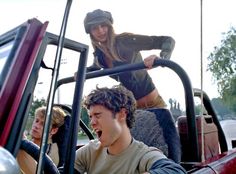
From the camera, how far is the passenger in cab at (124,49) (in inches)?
114

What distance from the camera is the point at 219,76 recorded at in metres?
32.6

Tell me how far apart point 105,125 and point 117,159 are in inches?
6.8

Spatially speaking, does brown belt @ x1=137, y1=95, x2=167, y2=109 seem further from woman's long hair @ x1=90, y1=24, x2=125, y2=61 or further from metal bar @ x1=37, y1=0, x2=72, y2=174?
metal bar @ x1=37, y1=0, x2=72, y2=174

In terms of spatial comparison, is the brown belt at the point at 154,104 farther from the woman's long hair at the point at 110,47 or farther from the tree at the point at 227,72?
the tree at the point at 227,72

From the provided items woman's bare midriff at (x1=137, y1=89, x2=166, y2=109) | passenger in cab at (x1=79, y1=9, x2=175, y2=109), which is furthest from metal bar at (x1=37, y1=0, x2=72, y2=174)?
woman's bare midriff at (x1=137, y1=89, x2=166, y2=109)

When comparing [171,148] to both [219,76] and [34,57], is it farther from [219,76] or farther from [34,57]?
[219,76]

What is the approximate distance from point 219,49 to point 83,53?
29.3 meters

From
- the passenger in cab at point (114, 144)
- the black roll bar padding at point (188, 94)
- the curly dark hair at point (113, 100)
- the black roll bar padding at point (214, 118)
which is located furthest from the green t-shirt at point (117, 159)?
the black roll bar padding at point (214, 118)

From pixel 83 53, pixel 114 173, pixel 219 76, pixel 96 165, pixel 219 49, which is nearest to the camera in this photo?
pixel 83 53

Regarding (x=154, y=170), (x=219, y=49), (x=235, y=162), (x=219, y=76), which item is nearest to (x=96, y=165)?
(x=154, y=170)

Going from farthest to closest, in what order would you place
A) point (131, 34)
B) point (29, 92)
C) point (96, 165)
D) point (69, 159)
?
1. point (131, 34)
2. point (96, 165)
3. point (69, 159)
4. point (29, 92)

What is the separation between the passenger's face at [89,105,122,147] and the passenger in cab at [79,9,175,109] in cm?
103

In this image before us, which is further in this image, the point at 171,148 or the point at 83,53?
the point at 171,148

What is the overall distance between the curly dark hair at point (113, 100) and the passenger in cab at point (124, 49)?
0.89 metres
